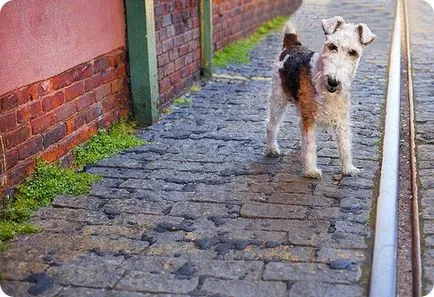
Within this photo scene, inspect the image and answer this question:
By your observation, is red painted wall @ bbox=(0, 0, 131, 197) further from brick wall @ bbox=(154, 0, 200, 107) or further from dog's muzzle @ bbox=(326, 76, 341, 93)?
dog's muzzle @ bbox=(326, 76, 341, 93)

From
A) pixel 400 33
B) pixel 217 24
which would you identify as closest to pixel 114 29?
pixel 217 24

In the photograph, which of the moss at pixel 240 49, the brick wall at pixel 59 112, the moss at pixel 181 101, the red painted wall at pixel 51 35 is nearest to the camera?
the red painted wall at pixel 51 35

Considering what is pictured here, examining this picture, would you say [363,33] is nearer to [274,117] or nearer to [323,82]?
[323,82]

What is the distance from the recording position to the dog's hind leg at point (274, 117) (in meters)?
5.07

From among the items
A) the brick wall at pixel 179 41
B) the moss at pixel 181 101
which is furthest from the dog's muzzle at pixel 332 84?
the moss at pixel 181 101

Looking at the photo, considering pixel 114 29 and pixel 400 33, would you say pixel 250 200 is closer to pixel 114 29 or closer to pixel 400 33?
pixel 114 29

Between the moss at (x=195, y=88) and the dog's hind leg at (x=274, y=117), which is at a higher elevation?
the dog's hind leg at (x=274, y=117)

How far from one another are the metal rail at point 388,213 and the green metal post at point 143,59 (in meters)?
2.25

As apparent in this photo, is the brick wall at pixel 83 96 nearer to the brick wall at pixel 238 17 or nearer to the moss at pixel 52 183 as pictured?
the moss at pixel 52 183

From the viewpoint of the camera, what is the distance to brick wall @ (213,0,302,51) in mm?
9773

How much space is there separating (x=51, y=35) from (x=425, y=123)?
11.7 feet

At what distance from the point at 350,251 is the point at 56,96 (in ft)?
8.41

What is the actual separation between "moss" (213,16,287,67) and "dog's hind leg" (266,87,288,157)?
3968mm

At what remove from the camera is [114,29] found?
578 centimetres
